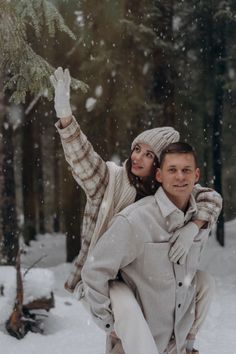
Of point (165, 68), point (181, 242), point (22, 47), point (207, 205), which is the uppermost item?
point (165, 68)

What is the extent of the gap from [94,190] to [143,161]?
1.39ft

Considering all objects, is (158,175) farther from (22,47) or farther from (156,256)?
(22,47)

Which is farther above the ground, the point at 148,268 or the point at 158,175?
the point at 158,175

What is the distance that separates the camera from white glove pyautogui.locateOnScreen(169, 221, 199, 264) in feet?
11.3

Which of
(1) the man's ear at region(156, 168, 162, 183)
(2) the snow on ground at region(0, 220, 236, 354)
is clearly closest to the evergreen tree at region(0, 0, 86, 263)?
(2) the snow on ground at region(0, 220, 236, 354)

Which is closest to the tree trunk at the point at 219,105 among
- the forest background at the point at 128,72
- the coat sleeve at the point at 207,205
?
the forest background at the point at 128,72

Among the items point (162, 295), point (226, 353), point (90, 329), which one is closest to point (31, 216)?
point (90, 329)

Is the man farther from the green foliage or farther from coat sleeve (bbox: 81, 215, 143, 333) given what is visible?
the green foliage

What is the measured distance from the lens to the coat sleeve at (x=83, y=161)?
3.81 metres

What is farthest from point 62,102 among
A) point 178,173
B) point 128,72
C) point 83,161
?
point 128,72

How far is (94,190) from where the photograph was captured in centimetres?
388

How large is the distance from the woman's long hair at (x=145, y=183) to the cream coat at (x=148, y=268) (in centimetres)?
26

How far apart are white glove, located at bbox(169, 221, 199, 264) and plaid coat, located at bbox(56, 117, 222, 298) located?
0.76 feet

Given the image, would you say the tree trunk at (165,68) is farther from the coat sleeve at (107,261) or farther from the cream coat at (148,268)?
the coat sleeve at (107,261)
